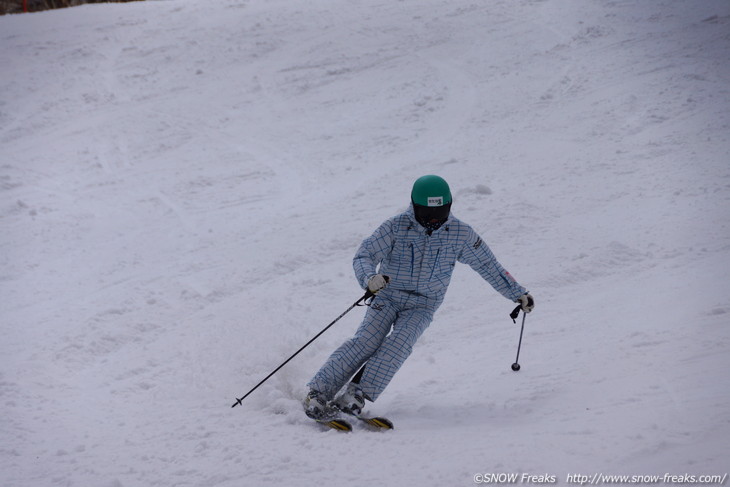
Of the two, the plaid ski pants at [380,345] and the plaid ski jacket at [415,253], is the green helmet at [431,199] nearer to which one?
the plaid ski jacket at [415,253]

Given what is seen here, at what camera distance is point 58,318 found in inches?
242

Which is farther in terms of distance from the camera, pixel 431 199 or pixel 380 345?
pixel 380 345

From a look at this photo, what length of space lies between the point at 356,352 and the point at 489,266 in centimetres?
109

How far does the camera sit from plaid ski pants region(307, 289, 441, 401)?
4215 millimetres

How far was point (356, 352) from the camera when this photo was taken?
4383mm

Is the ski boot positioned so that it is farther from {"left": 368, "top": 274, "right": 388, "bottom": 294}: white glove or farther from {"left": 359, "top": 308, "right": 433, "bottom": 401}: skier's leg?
{"left": 368, "top": 274, "right": 388, "bottom": 294}: white glove

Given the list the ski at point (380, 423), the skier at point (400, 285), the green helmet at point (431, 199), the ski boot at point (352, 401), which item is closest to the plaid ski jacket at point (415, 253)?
the skier at point (400, 285)

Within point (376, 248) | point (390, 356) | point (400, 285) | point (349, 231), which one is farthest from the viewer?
point (349, 231)

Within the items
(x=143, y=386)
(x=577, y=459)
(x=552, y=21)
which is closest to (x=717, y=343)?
(x=577, y=459)

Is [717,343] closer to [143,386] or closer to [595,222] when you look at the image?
[595,222]

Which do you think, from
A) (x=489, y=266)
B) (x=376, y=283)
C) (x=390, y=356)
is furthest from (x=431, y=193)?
(x=390, y=356)

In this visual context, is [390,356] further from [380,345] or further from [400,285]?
[400,285]

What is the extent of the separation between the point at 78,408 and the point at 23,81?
1057 centimetres

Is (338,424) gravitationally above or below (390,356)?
below
